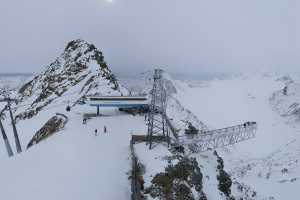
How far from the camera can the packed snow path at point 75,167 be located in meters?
42.4

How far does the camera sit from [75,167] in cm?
4909

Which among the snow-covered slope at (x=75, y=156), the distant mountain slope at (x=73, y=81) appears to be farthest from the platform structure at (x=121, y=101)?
the distant mountain slope at (x=73, y=81)

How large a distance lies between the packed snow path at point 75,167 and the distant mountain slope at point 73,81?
101 ft

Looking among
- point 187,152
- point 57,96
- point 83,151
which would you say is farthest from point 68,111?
point 187,152

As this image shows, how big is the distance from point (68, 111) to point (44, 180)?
4103cm

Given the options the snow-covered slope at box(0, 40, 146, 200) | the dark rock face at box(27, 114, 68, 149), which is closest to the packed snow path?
the snow-covered slope at box(0, 40, 146, 200)

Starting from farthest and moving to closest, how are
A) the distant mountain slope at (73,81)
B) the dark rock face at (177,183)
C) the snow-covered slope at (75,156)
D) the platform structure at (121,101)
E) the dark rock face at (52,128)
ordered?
1. the distant mountain slope at (73,81)
2. the platform structure at (121,101)
3. the dark rock face at (52,128)
4. the snow-covered slope at (75,156)
5. the dark rock face at (177,183)

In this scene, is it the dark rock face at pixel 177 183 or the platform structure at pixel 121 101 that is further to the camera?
the platform structure at pixel 121 101

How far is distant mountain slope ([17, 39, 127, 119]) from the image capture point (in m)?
99.7

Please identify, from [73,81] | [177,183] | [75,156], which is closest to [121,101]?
[75,156]

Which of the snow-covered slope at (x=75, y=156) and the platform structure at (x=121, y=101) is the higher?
the platform structure at (x=121, y=101)

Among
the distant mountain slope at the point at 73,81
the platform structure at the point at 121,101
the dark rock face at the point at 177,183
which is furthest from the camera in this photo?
the distant mountain slope at the point at 73,81

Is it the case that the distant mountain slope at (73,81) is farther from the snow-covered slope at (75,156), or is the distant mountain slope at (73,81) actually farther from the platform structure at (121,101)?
the platform structure at (121,101)

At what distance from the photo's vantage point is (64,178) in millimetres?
45812
